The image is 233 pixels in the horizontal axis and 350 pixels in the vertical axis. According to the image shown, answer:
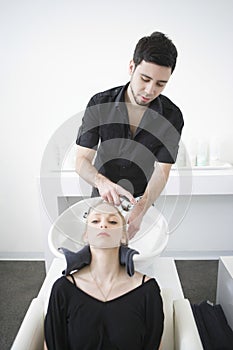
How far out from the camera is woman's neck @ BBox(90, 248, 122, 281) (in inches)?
34.5

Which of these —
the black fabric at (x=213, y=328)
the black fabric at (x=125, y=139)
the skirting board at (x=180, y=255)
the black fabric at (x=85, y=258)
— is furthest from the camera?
the skirting board at (x=180, y=255)

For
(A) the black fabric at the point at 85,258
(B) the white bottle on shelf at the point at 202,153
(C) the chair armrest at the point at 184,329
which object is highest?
(A) the black fabric at the point at 85,258

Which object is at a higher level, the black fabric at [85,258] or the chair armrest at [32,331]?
the black fabric at [85,258]

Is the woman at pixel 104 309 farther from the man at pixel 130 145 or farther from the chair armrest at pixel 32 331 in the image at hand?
the man at pixel 130 145

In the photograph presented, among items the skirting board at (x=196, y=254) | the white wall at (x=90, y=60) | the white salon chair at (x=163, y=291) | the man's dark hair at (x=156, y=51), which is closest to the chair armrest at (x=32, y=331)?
the white salon chair at (x=163, y=291)

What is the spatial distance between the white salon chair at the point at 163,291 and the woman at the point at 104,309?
68 mm

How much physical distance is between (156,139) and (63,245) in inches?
12.6

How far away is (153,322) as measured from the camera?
900mm

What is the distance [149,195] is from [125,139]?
0.41ft

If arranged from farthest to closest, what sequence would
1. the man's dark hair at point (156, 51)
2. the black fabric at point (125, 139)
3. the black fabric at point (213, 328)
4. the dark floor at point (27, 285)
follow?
the dark floor at point (27, 285), the black fabric at point (213, 328), the black fabric at point (125, 139), the man's dark hair at point (156, 51)

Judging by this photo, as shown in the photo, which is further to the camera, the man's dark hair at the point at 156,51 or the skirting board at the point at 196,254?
the skirting board at the point at 196,254

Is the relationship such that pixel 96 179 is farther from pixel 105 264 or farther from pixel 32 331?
pixel 32 331

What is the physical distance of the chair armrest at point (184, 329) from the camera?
2.97 feet

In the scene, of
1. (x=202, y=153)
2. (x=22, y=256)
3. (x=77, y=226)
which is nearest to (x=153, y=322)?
(x=77, y=226)
